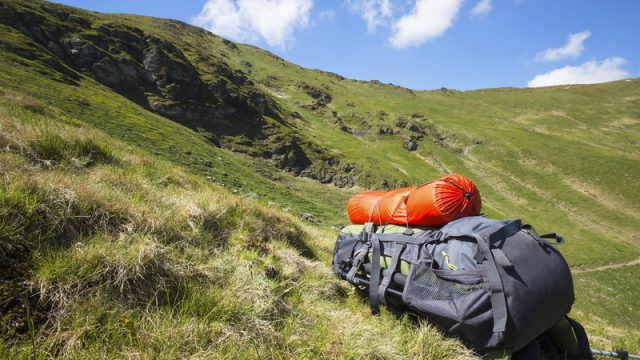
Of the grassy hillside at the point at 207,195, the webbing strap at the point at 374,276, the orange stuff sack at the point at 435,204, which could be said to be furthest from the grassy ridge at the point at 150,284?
the orange stuff sack at the point at 435,204

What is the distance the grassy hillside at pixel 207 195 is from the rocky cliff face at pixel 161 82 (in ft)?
0.86

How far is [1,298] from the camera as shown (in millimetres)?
2117

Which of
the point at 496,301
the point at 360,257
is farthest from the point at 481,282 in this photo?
the point at 360,257

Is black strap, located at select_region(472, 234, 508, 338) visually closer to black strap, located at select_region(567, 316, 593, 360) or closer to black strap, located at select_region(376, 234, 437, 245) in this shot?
black strap, located at select_region(376, 234, 437, 245)

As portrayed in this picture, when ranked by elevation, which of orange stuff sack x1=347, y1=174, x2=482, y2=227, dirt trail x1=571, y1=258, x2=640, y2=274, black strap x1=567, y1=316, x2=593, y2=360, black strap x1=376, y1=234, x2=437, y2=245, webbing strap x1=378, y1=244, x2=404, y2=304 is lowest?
dirt trail x1=571, y1=258, x2=640, y2=274

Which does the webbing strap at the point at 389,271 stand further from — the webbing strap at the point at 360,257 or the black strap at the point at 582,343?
the black strap at the point at 582,343

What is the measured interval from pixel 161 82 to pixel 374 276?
5015 centimetres

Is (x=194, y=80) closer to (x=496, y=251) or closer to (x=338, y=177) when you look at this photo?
(x=338, y=177)

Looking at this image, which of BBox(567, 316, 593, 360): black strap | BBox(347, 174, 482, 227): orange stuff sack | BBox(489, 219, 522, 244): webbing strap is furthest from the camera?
BBox(347, 174, 482, 227): orange stuff sack

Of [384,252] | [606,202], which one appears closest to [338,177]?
[384,252]

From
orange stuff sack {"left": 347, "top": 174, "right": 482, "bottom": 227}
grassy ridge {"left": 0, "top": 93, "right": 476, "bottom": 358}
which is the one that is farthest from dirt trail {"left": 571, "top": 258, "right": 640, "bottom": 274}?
grassy ridge {"left": 0, "top": 93, "right": 476, "bottom": 358}

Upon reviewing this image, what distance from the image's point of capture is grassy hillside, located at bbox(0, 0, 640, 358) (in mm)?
2520

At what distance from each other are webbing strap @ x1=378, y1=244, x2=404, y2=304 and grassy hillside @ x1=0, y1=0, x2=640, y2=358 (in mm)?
260

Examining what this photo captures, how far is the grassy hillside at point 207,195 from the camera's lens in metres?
2.52
